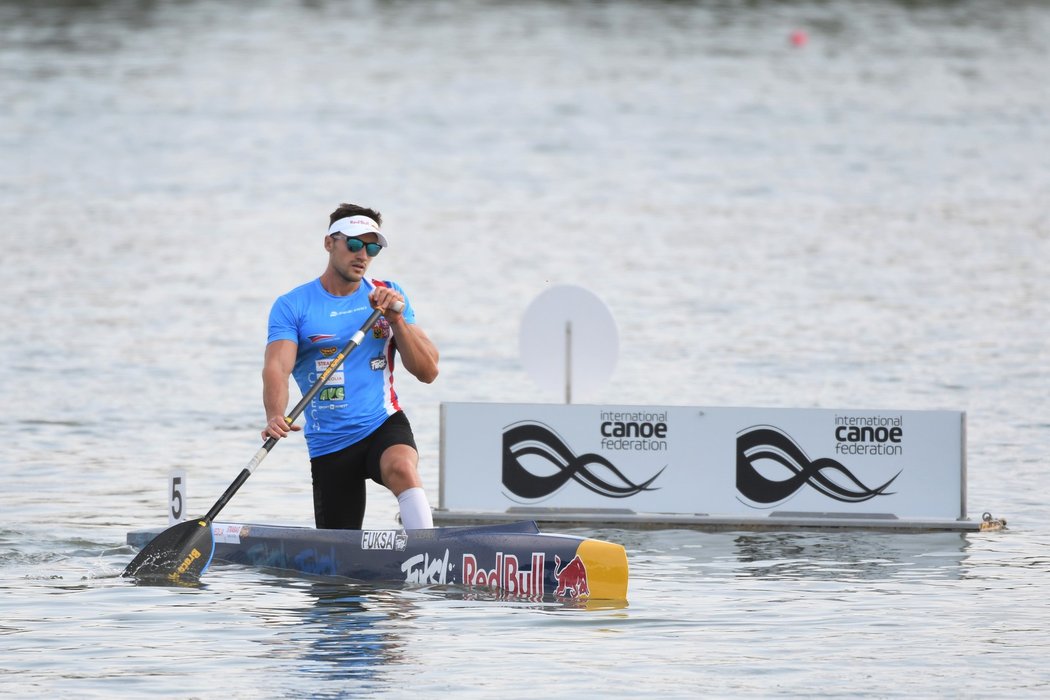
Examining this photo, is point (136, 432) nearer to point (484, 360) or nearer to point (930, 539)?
point (484, 360)

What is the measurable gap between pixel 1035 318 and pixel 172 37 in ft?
145

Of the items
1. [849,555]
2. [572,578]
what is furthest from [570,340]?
[572,578]

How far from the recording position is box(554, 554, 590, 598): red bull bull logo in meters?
10.9

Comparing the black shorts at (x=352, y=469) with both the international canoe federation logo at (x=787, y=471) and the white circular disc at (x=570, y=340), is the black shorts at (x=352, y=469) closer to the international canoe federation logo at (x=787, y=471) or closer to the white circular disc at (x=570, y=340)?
the white circular disc at (x=570, y=340)

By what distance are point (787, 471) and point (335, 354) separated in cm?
382

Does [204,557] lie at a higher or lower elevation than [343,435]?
lower

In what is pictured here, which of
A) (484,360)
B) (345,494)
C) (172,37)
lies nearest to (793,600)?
(345,494)

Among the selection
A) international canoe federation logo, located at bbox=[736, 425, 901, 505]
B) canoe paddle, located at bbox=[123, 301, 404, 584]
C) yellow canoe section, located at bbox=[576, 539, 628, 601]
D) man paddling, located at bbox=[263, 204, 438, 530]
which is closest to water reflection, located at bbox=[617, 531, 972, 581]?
international canoe federation logo, located at bbox=[736, 425, 901, 505]

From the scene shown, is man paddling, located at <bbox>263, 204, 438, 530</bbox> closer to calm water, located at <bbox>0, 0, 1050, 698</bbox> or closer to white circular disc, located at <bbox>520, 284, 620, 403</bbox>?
calm water, located at <bbox>0, 0, 1050, 698</bbox>

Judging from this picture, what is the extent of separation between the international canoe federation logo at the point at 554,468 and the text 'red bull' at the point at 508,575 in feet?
7.08

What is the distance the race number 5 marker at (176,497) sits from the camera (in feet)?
39.1

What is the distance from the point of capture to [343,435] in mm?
10922

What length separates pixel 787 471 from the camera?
13.1m

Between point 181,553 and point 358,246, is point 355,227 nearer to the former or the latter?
point 358,246
